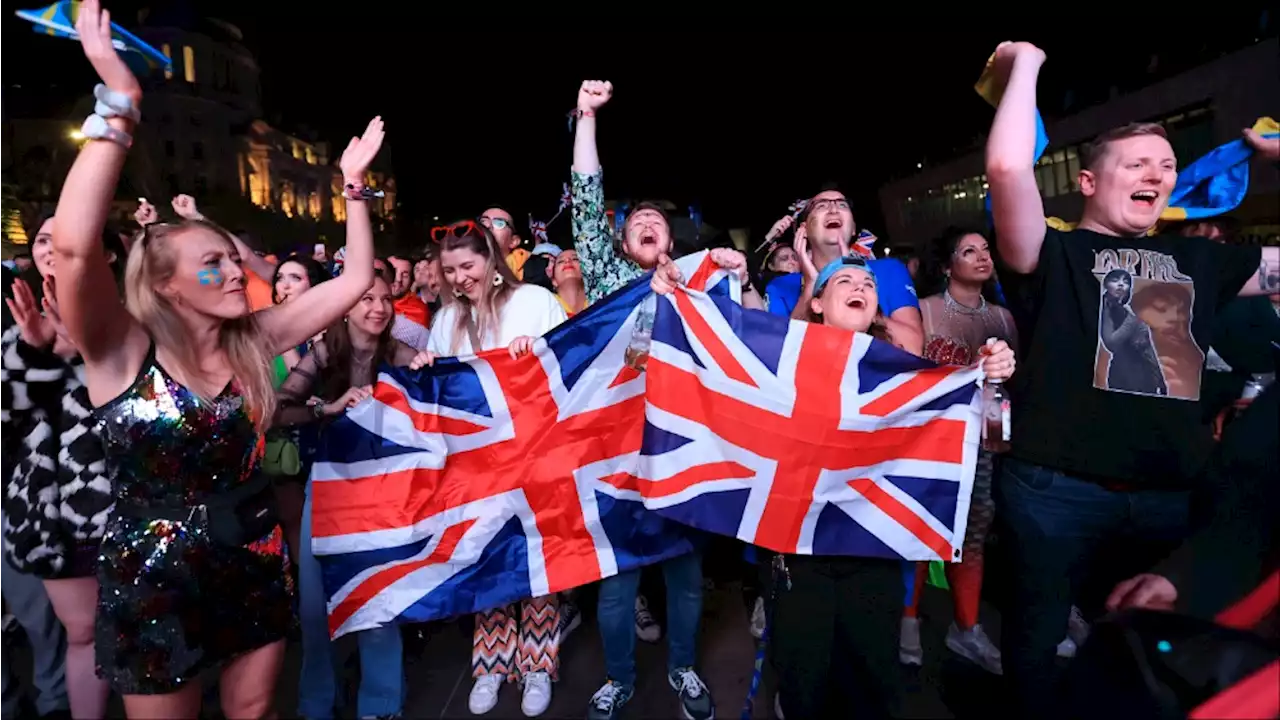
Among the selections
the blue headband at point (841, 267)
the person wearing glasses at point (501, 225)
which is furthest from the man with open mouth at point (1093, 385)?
the person wearing glasses at point (501, 225)

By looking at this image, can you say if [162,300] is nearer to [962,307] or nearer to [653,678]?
[653,678]

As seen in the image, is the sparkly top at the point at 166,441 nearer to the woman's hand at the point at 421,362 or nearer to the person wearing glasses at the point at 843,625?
the woman's hand at the point at 421,362

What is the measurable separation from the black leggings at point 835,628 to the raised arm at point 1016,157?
3.80 feet

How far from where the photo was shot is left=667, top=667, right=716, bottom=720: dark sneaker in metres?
3.01

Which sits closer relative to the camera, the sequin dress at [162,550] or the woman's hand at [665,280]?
the sequin dress at [162,550]

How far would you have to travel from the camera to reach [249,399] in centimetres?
207

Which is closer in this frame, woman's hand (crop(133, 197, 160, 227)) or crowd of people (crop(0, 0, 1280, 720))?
crowd of people (crop(0, 0, 1280, 720))

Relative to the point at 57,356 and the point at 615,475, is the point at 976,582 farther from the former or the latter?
the point at 57,356

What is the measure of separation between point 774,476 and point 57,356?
101 inches

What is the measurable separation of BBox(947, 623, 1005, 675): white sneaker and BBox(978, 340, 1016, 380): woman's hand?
5.35ft

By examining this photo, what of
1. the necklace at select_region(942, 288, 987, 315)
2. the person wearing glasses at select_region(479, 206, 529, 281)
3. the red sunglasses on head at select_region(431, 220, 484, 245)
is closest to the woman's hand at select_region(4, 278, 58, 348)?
the red sunglasses on head at select_region(431, 220, 484, 245)

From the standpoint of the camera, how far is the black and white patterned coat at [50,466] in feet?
8.61

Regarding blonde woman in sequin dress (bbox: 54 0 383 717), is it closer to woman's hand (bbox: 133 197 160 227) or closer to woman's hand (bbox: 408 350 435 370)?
woman's hand (bbox: 408 350 435 370)

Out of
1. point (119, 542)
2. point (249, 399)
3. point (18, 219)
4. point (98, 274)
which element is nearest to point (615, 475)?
point (249, 399)
